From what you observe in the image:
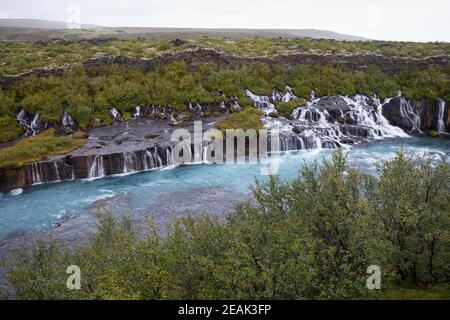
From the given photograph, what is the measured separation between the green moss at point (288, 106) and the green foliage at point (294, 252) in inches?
1518

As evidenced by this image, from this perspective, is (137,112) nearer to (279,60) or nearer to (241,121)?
(241,121)

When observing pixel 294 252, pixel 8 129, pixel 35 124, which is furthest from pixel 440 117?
pixel 8 129

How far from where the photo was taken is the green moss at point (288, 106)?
61.6 metres

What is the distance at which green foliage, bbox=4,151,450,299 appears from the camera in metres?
16.7

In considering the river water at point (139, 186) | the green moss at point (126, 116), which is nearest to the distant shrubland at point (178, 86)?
the green moss at point (126, 116)

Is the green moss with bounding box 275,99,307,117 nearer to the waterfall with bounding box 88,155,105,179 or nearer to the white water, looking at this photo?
the white water

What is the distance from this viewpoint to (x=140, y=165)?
1838 inches

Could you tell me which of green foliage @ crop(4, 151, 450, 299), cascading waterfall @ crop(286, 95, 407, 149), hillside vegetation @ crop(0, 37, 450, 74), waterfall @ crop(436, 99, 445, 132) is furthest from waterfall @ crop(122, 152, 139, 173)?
waterfall @ crop(436, 99, 445, 132)

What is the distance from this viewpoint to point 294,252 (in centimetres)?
1802

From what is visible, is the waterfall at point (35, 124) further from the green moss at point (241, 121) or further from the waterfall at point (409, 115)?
the waterfall at point (409, 115)

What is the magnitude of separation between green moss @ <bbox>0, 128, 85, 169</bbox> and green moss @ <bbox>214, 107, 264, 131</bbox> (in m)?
17.5

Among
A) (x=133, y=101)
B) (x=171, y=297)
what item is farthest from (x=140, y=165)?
(x=171, y=297)

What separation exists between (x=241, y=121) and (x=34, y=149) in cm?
2497

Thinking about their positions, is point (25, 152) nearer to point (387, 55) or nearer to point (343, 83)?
point (343, 83)
